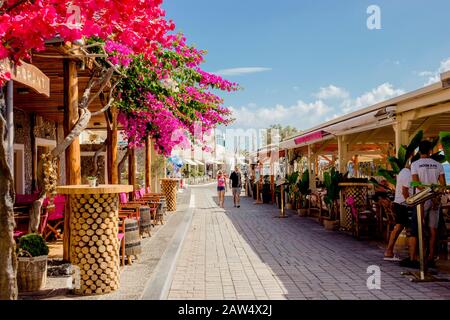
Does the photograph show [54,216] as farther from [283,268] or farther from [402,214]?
[402,214]

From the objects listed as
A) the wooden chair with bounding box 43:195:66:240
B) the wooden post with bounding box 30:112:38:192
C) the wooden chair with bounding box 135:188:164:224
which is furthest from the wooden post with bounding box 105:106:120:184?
the wooden post with bounding box 30:112:38:192

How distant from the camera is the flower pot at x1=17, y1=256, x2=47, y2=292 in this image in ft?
17.3

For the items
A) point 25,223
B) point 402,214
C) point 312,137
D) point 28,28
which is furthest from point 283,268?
point 312,137

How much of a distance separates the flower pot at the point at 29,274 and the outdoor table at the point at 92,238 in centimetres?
52

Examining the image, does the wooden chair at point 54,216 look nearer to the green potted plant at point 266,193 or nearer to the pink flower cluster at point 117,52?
the pink flower cluster at point 117,52

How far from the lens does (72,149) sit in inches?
272

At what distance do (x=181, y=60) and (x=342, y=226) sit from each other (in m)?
5.68

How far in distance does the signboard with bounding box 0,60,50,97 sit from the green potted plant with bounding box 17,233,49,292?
1.97 meters

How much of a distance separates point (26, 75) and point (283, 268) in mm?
4602

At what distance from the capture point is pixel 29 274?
5297 mm

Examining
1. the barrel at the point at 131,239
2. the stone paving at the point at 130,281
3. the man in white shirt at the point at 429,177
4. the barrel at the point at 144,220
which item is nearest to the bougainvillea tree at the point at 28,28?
the stone paving at the point at 130,281

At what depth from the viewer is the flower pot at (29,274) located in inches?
207

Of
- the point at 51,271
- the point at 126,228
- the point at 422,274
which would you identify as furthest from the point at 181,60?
the point at 422,274
